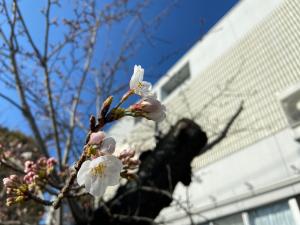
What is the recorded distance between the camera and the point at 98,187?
1.02 meters

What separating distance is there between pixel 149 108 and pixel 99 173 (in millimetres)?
278

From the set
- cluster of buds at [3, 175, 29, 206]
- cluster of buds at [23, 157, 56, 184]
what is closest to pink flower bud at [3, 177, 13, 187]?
cluster of buds at [3, 175, 29, 206]

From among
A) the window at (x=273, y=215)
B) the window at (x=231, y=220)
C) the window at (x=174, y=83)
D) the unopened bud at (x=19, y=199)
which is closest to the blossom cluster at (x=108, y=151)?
the unopened bud at (x=19, y=199)

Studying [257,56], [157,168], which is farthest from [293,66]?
[157,168]

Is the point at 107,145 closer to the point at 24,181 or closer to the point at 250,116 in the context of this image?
the point at 24,181

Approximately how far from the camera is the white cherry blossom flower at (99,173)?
3.14 feet

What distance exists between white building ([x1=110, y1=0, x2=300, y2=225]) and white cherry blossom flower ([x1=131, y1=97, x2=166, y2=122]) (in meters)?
3.63

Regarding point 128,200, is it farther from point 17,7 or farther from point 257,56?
point 257,56

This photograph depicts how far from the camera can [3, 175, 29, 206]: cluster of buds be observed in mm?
1255

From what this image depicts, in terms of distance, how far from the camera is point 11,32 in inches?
130

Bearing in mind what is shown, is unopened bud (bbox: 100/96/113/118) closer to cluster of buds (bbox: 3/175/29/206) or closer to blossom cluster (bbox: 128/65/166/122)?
blossom cluster (bbox: 128/65/166/122)

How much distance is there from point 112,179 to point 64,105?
4463 millimetres

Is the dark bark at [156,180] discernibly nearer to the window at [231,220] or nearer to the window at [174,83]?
the window at [231,220]

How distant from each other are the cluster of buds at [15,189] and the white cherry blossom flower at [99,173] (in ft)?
1.39
